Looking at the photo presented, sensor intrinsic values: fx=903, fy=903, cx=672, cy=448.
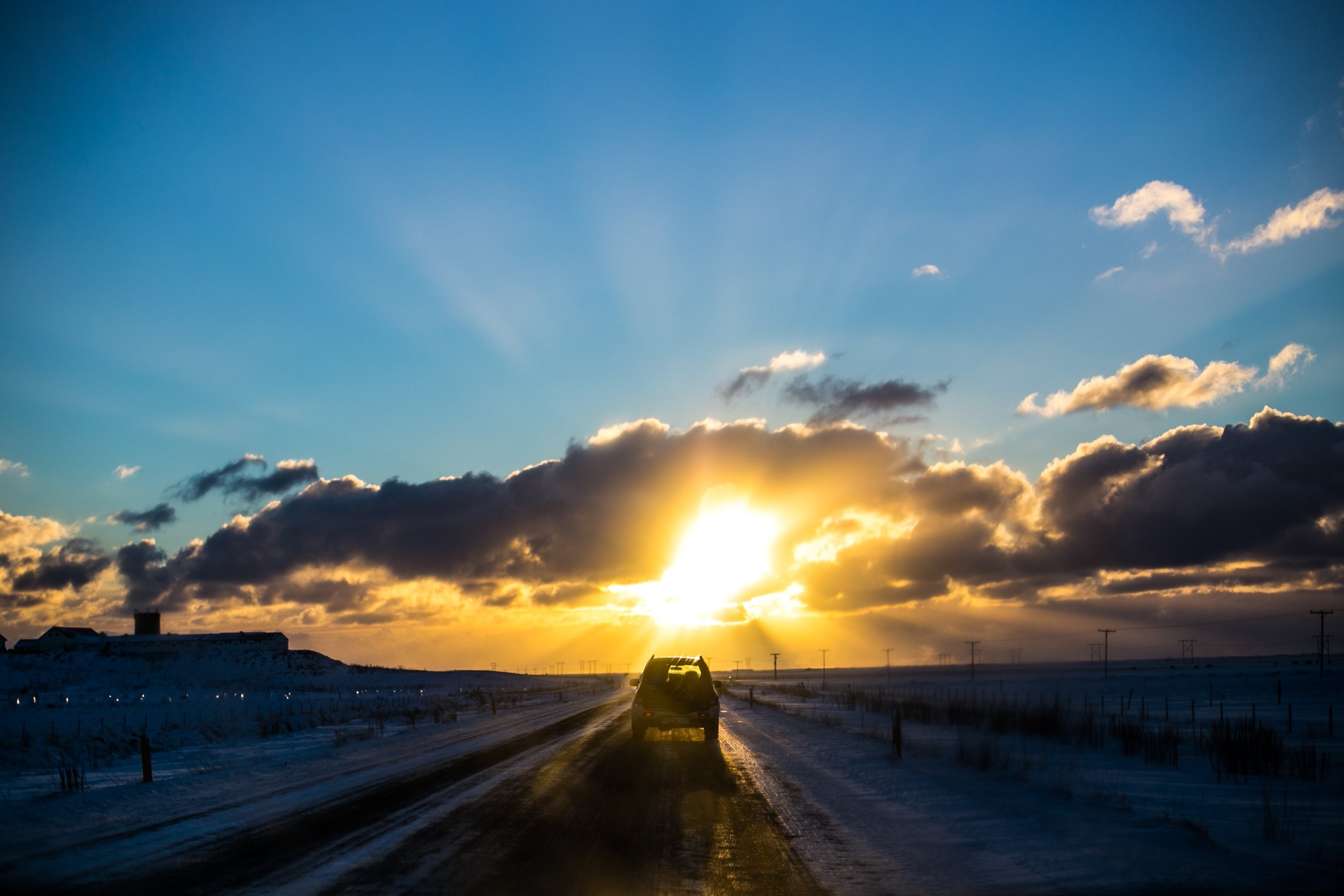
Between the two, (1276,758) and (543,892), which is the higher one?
(543,892)

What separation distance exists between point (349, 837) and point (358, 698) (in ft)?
233

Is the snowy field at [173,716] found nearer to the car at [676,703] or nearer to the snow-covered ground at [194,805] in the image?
the snow-covered ground at [194,805]

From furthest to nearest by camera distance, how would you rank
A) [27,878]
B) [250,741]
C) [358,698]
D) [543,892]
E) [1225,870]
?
[358,698]
[250,741]
[1225,870]
[27,878]
[543,892]

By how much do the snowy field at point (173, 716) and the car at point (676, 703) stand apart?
27.6 ft

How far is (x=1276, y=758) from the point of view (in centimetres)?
2062

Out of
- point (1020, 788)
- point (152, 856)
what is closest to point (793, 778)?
point (1020, 788)

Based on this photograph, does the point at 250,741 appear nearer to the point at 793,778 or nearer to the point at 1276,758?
the point at 793,778

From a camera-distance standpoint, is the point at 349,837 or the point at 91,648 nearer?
the point at 349,837

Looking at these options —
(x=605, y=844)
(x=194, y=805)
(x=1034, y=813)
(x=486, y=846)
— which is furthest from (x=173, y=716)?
(x=1034, y=813)

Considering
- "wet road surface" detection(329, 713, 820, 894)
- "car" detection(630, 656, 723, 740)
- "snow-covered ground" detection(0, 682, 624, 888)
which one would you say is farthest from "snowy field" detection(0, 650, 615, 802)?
"wet road surface" detection(329, 713, 820, 894)

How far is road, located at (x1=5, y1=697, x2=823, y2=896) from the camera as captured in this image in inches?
321

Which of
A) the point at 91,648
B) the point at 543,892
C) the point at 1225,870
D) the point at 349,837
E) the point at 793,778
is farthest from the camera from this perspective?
the point at 91,648

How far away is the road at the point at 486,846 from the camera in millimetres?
8156

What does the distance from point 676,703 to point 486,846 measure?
14.7m
